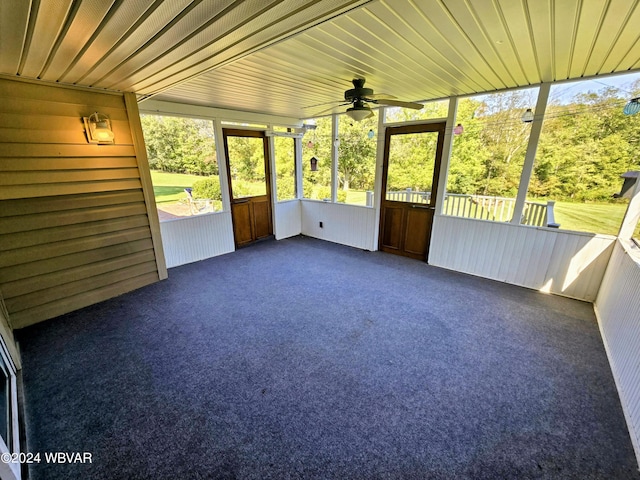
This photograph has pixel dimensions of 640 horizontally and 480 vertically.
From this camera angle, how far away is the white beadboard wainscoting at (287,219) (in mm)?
5633

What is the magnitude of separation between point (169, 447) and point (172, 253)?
125 inches

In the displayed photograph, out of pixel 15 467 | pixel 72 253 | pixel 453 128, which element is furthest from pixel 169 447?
pixel 453 128

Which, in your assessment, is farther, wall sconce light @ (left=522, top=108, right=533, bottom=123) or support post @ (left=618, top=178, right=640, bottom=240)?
wall sconce light @ (left=522, top=108, right=533, bottom=123)

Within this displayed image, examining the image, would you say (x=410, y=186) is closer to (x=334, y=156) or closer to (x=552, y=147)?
(x=334, y=156)

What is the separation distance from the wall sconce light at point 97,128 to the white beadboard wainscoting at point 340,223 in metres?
3.63

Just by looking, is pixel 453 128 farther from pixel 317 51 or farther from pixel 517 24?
pixel 317 51

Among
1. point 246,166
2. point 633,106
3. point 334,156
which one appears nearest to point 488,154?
point 633,106

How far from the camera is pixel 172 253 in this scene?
163 inches

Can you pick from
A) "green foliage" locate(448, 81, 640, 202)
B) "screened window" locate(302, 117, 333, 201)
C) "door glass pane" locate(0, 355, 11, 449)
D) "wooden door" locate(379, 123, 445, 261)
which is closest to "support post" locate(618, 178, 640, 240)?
"green foliage" locate(448, 81, 640, 202)

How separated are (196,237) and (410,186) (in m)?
3.77

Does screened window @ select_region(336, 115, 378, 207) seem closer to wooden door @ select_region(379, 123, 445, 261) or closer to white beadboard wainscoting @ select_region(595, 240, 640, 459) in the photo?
wooden door @ select_region(379, 123, 445, 261)

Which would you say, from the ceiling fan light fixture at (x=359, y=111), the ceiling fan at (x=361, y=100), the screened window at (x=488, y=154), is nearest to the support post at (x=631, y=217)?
the screened window at (x=488, y=154)

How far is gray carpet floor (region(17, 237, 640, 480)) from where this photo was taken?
1.46 metres

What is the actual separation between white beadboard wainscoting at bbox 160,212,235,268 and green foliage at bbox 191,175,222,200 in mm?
325
